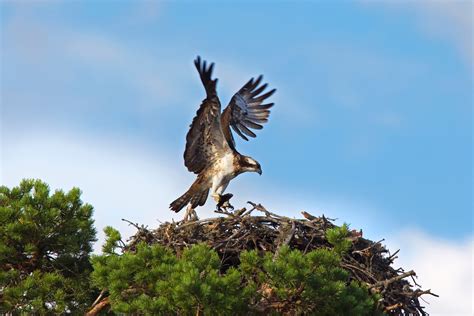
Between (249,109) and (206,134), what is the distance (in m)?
1.90

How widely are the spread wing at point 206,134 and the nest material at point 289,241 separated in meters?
1.98

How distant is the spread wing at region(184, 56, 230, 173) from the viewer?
13406mm

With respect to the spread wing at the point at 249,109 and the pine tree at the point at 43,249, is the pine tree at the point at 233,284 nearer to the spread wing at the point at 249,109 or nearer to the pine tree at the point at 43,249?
the pine tree at the point at 43,249

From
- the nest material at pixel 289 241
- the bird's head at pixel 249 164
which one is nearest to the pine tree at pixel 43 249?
the nest material at pixel 289 241

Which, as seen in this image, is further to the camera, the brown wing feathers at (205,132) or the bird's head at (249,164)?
the bird's head at (249,164)

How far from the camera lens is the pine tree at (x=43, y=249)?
486 inches

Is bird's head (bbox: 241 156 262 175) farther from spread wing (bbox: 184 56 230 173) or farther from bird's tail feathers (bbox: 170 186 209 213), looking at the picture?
bird's tail feathers (bbox: 170 186 209 213)

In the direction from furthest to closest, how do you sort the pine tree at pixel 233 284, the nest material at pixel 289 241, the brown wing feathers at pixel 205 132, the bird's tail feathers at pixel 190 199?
the bird's tail feathers at pixel 190 199 → the brown wing feathers at pixel 205 132 → the nest material at pixel 289 241 → the pine tree at pixel 233 284

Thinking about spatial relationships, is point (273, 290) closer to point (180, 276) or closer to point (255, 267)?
point (255, 267)

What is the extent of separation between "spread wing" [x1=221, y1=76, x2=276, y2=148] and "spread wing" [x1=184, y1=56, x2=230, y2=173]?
4.48 ft

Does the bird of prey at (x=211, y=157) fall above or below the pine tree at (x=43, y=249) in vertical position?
above

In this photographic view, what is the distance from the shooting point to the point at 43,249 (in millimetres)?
13133

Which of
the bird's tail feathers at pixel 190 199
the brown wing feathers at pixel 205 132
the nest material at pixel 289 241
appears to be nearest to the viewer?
the nest material at pixel 289 241

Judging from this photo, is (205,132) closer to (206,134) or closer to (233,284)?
(206,134)
